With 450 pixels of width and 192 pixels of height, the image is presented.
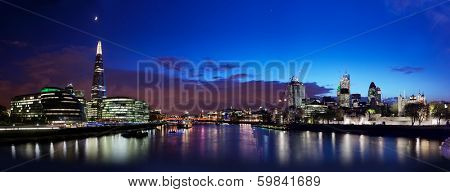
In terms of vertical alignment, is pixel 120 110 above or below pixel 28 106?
below

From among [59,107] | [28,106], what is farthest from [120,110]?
[59,107]

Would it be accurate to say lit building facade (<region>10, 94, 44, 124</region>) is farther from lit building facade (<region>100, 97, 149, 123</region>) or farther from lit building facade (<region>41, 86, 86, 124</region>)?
lit building facade (<region>100, 97, 149, 123</region>)

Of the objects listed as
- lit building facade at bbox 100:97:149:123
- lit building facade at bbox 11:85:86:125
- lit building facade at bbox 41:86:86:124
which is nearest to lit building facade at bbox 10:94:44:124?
lit building facade at bbox 11:85:86:125

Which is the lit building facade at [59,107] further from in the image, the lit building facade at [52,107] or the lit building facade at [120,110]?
the lit building facade at [120,110]

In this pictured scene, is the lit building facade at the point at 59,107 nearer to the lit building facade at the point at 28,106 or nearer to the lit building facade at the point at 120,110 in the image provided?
the lit building facade at the point at 28,106

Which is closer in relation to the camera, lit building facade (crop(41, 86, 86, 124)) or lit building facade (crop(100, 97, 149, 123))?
lit building facade (crop(41, 86, 86, 124))

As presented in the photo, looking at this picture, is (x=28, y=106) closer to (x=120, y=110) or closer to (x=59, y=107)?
(x=59, y=107)

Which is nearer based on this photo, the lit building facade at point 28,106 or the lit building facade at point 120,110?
the lit building facade at point 28,106

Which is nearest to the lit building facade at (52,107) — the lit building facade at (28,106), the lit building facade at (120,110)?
the lit building facade at (28,106)

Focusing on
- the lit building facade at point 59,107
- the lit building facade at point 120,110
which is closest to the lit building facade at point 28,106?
the lit building facade at point 59,107

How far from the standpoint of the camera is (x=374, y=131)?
80375 mm

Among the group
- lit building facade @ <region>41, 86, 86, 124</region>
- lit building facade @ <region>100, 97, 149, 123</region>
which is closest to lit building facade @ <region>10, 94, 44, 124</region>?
lit building facade @ <region>41, 86, 86, 124</region>

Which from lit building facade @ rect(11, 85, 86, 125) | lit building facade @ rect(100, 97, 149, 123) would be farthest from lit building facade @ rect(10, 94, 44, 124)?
lit building facade @ rect(100, 97, 149, 123)

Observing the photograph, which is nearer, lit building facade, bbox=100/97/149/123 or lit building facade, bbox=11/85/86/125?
lit building facade, bbox=11/85/86/125
